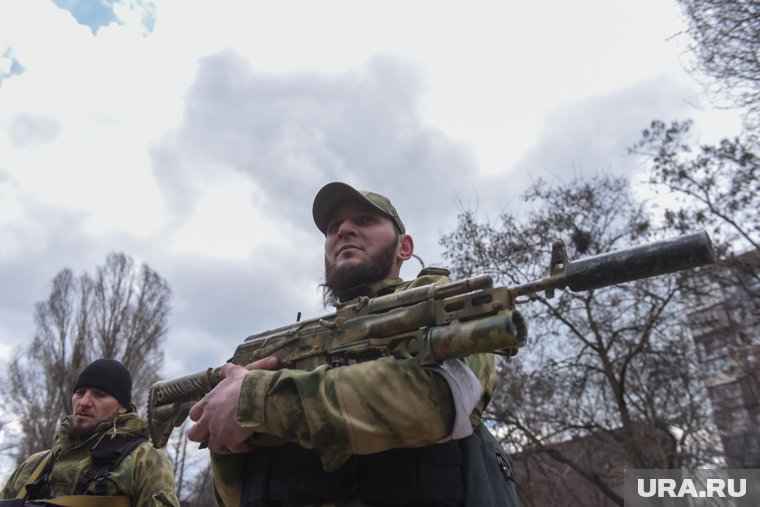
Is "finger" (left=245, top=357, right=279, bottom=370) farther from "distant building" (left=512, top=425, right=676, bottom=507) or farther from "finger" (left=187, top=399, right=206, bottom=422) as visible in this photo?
"distant building" (left=512, top=425, right=676, bottom=507)

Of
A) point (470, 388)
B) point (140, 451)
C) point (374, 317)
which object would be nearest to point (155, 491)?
Answer: point (140, 451)

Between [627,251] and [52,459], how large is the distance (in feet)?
14.4

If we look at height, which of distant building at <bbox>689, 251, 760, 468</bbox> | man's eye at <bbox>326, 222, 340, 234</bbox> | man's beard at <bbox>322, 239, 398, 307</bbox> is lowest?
→ man's beard at <bbox>322, 239, 398, 307</bbox>

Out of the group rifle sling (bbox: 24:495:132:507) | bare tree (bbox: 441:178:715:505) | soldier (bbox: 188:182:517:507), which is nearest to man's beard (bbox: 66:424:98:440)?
rifle sling (bbox: 24:495:132:507)

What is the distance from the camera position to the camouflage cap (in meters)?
2.90

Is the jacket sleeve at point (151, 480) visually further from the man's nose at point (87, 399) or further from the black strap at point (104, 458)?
the man's nose at point (87, 399)

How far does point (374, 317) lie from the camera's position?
7.26ft

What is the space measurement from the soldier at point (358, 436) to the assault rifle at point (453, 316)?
14 centimetres

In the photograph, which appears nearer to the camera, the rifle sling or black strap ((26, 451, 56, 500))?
the rifle sling

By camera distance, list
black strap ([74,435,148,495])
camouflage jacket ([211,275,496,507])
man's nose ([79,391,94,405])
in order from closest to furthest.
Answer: camouflage jacket ([211,275,496,507])
black strap ([74,435,148,495])
man's nose ([79,391,94,405])

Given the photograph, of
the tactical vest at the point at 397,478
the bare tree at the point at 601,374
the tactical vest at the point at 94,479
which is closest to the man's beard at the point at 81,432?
the tactical vest at the point at 94,479

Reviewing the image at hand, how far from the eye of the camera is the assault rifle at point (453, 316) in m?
1.83

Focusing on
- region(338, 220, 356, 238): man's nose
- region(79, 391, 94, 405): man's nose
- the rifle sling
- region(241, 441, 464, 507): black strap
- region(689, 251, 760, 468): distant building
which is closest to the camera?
region(241, 441, 464, 507): black strap

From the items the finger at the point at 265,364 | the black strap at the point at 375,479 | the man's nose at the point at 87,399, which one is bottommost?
the black strap at the point at 375,479
